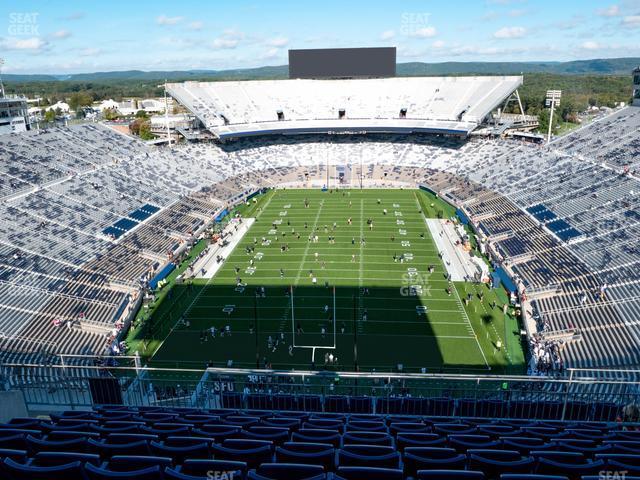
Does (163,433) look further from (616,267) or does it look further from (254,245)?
(254,245)

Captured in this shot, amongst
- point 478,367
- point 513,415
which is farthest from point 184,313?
point 513,415

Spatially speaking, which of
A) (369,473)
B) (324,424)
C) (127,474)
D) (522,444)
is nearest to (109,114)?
(324,424)

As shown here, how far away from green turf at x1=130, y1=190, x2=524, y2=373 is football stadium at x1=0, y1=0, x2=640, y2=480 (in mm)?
142

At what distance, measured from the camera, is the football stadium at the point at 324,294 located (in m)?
6.28

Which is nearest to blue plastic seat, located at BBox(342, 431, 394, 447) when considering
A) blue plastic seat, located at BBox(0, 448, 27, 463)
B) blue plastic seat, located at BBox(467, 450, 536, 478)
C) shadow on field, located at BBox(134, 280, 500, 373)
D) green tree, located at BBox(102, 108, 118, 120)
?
blue plastic seat, located at BBox(467, 450, 536, 478)

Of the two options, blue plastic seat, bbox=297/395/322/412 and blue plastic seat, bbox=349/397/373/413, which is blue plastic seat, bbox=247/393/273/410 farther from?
blue plastic seat, bbox=349/397/373/413

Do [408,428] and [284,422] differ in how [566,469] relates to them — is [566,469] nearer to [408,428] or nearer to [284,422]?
[408,428]

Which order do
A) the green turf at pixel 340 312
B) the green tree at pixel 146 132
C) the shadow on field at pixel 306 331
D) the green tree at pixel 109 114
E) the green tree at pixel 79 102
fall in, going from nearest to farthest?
the shadow on field at pixel 306 331, the green turf at pixel 340 312, the green tree at pixel 146 132, the green tree at pixel 109 114, the green tree at pixel 79 102

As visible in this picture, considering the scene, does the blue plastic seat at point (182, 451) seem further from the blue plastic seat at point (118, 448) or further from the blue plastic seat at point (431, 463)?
the blue plastic seat at point (431, 463)

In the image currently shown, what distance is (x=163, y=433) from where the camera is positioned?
6.53 meters

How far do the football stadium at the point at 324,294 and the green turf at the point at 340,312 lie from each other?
14 cm

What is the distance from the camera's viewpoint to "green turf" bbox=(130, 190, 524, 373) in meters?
20.8

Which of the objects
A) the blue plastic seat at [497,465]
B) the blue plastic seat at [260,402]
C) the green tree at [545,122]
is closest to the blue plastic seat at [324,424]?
the blue plastic seat at [497,465]

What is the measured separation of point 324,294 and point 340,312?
226 cm
